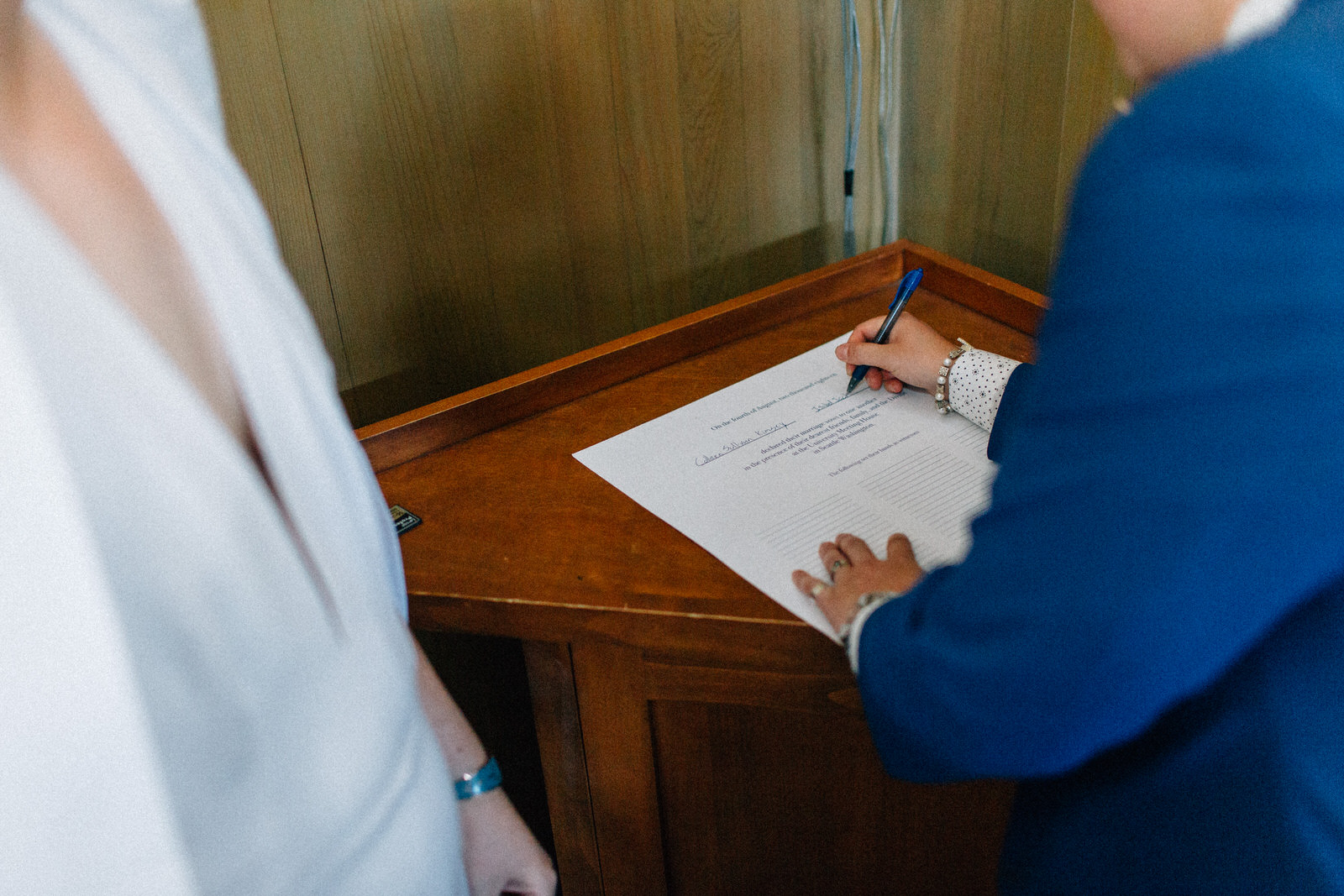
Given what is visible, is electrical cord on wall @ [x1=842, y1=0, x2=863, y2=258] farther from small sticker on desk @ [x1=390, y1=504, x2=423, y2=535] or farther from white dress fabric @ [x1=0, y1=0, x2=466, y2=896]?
white dress fabric @ [x1=0, y1=0, x2=466, y2=896]

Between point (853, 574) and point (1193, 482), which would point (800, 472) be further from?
point (1193, 482)

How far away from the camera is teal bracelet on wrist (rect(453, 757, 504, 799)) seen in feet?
2.44

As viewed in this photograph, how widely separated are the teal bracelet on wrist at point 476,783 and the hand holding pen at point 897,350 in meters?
0.62

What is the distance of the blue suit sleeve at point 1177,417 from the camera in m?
0.47

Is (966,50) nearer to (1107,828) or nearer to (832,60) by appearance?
(832,60)

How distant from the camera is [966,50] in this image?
1.42m

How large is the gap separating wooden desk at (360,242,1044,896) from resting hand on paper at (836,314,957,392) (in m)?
0.12

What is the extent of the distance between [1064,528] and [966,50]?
1104 millimetres

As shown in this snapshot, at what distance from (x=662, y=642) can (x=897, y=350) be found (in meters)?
0.46

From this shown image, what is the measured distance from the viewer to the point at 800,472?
3.32 ft

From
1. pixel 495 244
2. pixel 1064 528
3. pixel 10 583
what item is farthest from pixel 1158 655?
pixel 495 244
